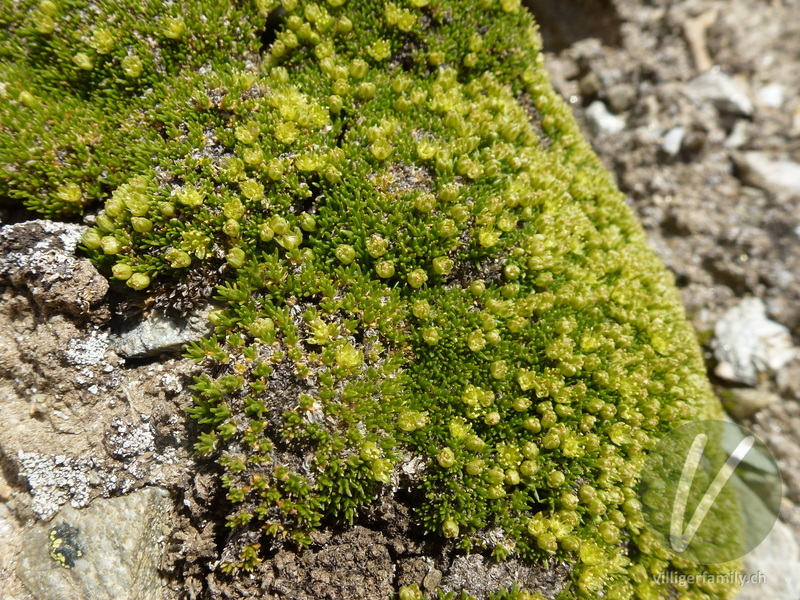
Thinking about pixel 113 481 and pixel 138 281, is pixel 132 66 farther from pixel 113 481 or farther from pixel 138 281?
pixel 113 481

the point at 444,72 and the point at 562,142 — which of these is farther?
the point at 562,142

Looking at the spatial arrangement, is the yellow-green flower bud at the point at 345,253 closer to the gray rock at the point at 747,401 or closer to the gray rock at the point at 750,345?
the gray rock at the point at 750,345

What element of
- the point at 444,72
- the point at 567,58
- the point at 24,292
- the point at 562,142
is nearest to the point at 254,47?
the point at 444,72

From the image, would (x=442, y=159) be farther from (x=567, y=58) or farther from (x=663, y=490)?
(x=567, y=58)

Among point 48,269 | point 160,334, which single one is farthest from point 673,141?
point 48,269

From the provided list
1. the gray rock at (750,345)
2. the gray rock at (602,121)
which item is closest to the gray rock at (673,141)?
the gray rock at (602,121)

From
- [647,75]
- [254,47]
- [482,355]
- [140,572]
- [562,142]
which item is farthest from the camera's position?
[647,75]

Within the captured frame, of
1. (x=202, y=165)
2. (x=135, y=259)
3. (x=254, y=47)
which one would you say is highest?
(x=254, y=47)
